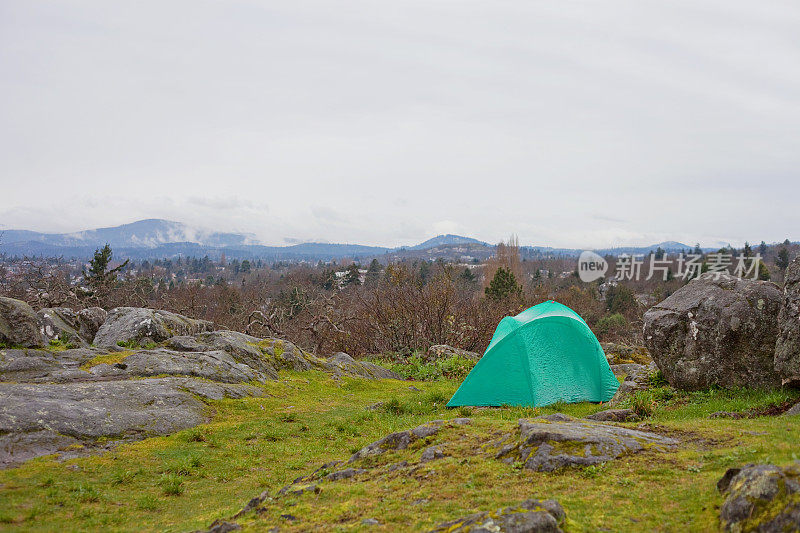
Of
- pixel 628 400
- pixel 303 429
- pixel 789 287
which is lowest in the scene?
pixel 303 429

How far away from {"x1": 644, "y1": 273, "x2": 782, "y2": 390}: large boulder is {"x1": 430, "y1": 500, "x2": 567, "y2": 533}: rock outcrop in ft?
29.6

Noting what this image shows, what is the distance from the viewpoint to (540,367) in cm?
1462

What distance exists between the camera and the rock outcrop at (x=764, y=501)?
360 cm

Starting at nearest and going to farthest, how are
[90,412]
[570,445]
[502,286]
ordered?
[570,445]
[90,412]
[502,286]

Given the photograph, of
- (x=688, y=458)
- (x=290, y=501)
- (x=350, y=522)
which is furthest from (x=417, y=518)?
(x=688, y=458)

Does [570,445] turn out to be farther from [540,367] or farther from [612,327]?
[612,327]

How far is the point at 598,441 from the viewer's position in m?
6.52

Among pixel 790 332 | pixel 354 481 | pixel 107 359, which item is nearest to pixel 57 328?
pixel 107 359

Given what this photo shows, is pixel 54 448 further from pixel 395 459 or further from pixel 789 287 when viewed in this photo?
pixel 789 287

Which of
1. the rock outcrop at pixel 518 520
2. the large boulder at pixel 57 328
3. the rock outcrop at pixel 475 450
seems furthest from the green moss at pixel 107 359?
the rock outcrop at pixel 518 520

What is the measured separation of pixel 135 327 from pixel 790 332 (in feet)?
67.1

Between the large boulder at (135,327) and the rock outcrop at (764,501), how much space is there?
19.3 meters

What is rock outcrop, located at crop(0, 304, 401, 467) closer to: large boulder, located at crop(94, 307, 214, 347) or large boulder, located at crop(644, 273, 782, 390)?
large boulder, located at crop(94, 307, 214, 347)

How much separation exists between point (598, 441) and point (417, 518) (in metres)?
2.86
